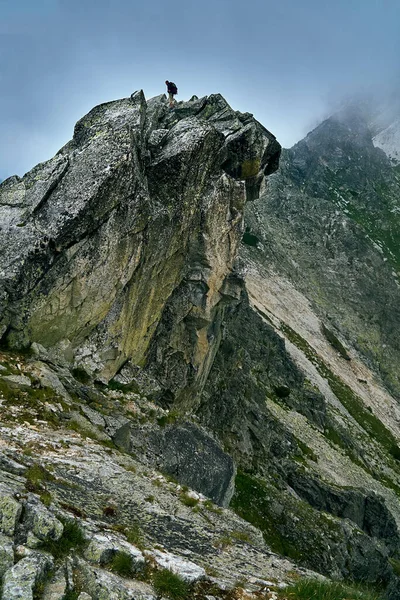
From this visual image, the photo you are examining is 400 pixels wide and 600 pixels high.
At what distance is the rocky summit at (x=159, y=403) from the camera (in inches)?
359

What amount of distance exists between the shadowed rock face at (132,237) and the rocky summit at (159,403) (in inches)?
4.7

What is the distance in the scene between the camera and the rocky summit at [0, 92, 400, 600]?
29.9ft

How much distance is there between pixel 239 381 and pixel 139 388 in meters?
18.4

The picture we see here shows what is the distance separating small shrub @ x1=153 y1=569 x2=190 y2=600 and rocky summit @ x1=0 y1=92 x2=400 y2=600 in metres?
0.03

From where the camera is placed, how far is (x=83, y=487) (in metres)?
12.1

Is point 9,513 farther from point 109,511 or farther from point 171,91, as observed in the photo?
point 171,91

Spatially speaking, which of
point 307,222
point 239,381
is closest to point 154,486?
point 239,381

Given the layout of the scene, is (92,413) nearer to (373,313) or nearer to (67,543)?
(67,543)

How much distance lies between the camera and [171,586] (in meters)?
8.15

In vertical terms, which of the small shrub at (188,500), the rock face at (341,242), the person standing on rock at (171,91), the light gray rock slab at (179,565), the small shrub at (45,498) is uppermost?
the rock face at (341,242)

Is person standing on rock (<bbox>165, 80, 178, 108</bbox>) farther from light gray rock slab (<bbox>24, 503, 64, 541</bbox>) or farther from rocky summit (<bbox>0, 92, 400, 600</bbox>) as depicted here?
light gray rock slab (<bbox>24, 503, 64, 541</bbox>)

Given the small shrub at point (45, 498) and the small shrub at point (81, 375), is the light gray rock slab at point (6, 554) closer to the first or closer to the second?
the small shrub at point (45, 498)

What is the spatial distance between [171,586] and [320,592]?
312 cm

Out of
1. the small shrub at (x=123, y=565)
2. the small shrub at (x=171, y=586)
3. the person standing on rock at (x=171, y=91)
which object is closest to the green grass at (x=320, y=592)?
the small shrub at (x=171, y=586)
